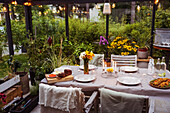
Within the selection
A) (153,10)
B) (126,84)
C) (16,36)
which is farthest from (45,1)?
(126,84)

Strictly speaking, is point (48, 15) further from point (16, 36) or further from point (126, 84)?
point (126, 84)

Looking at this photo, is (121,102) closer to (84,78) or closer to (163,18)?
(84,78)

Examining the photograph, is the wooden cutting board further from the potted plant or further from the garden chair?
the potted plant

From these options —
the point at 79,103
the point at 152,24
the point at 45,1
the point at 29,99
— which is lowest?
the point at 29,99

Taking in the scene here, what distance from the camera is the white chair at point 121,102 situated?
1.74 metres

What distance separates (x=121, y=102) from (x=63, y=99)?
65 centimetres

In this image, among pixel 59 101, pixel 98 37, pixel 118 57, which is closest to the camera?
pixel 59 101

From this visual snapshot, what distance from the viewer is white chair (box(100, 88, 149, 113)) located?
1.74m

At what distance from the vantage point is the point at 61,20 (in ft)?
16.1

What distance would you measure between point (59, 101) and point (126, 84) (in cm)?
96

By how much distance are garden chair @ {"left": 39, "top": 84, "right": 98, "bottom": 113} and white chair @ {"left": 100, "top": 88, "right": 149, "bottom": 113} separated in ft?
0.64

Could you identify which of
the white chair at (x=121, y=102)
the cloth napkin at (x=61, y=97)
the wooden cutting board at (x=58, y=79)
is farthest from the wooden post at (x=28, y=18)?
the white chair at (x=121, y=102)

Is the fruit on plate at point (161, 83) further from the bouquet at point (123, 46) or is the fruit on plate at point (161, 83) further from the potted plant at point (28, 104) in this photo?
the potted plant at point (28, 104)

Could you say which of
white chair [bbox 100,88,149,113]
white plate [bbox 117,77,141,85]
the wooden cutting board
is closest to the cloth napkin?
white chair [bbox 100,88,149,113]
